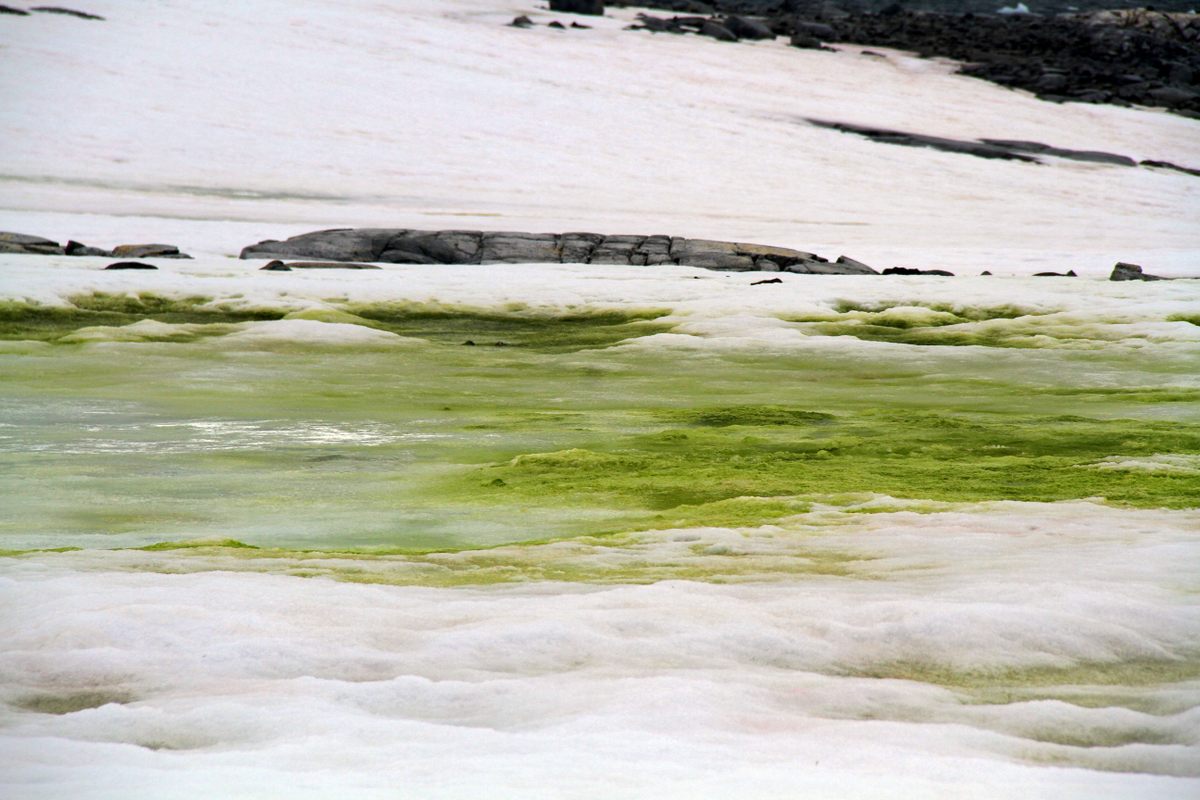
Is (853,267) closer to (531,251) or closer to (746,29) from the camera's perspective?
(531,251)

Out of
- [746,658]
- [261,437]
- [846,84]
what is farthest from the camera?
[846,84]

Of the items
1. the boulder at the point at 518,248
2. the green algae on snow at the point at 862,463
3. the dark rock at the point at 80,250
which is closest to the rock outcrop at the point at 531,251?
the boulder at the point at 518,248

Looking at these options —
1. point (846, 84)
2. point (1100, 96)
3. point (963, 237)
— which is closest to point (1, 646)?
point (963, 237)

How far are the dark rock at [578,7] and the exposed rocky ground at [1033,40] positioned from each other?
2.28 m

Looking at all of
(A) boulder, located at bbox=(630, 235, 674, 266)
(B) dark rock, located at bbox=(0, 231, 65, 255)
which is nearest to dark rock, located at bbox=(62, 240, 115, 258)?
(B) dark rock, located at bbox=(0, 231, 65, 255)

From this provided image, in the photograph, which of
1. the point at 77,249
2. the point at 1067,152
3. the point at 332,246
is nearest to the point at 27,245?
the point at 77,249

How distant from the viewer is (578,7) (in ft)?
206

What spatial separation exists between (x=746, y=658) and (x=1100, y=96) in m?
58.8

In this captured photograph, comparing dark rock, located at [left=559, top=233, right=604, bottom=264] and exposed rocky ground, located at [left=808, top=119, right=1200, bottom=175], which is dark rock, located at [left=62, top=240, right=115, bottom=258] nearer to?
dark rock, located at [left=559, top=233, right=604, bottom=264]

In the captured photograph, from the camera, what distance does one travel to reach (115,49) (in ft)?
158

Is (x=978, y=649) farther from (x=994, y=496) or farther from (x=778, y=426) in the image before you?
(x=778, y=426)

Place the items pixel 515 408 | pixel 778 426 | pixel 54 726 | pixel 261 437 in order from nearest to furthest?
pixel 54 726, pixel 261 437, pixel 778 426, pixel 515 408

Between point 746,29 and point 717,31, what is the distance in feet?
5.23

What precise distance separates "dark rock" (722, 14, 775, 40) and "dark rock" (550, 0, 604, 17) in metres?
6.10
